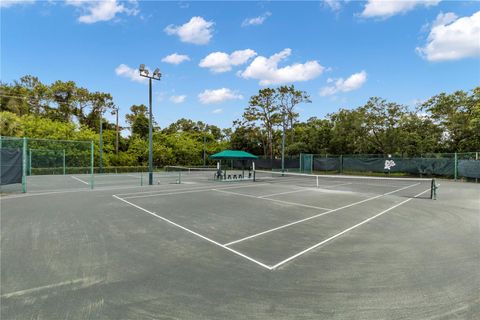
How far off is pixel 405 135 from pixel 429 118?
382 cm

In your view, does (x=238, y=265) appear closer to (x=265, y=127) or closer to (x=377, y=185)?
(x=377, y=185)

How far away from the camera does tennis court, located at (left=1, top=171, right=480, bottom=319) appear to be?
329 cm

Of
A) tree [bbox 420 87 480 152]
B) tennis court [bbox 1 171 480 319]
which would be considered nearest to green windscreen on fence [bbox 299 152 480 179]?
tree [bbox 420 87 480 152]

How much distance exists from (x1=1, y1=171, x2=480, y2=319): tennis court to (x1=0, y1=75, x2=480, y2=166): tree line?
73.6ft

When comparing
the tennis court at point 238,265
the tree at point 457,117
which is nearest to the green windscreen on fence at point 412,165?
the tree at point 457,117

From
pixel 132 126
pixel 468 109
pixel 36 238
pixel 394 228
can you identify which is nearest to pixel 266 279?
pixel 394 228

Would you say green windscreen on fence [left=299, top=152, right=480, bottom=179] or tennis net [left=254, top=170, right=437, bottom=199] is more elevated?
green windscreen on fence [left=299, top=152, right=480, bottom=179]

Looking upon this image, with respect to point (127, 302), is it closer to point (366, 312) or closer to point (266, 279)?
point (266, 279)

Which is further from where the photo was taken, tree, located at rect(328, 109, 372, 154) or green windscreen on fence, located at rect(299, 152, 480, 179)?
tree, located at rect(328, 109, 372, 154)

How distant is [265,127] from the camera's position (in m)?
46.1

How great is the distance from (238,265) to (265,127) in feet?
139

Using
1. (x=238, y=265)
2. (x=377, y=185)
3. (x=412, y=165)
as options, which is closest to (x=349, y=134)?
(x=412, y=165)

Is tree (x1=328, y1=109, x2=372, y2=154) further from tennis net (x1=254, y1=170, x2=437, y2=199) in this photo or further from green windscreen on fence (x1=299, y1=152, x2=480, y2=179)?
tennis net (x1=254, y1=170, x2=437, y2=199)

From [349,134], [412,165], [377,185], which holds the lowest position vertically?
[377,185]
